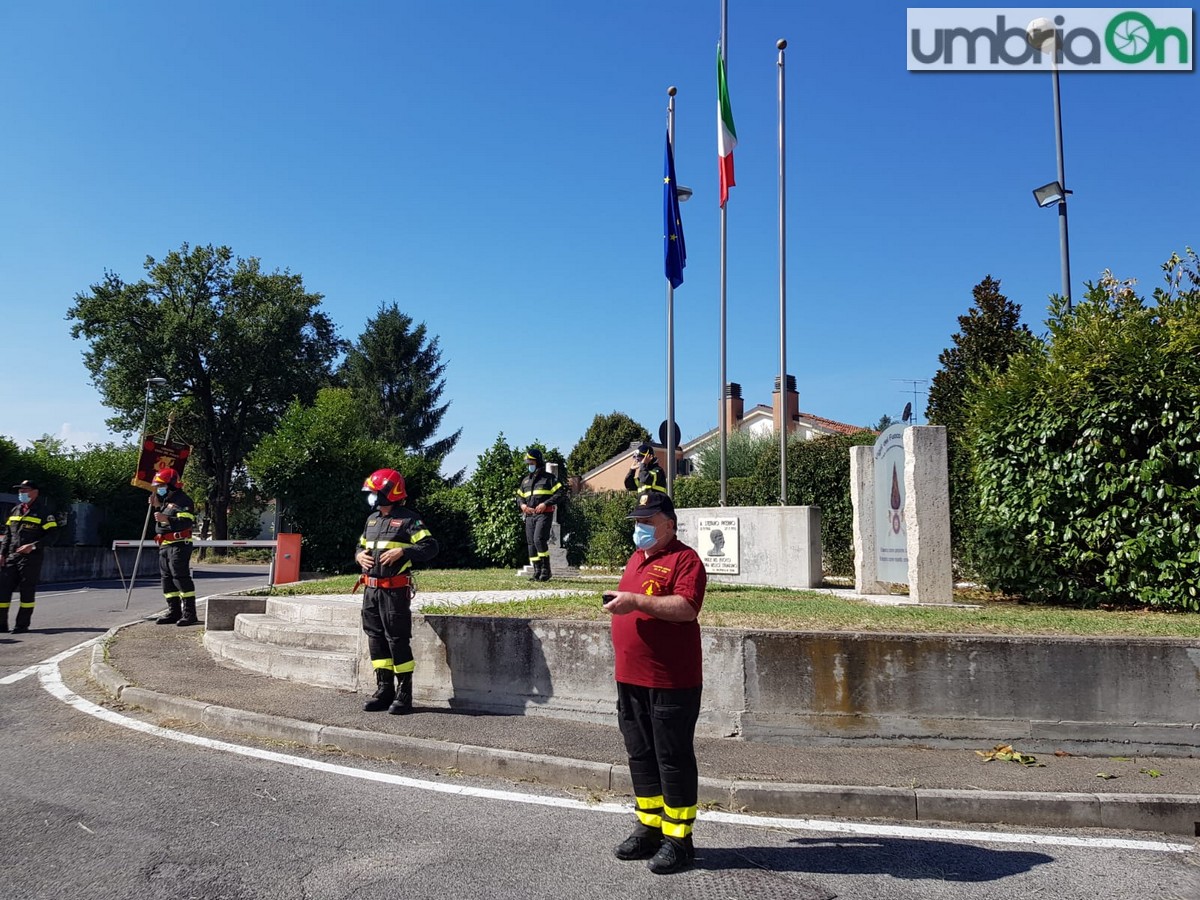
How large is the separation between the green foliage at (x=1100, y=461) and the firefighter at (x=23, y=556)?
42.5 feet

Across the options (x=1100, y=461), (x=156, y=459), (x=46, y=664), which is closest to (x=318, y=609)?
(x=46, y=664)

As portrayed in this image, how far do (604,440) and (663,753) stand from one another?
5956 cm

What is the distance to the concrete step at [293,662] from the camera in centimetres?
793

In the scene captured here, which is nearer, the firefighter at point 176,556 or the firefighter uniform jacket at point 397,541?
the firefighter uniform jacket at point 397,541

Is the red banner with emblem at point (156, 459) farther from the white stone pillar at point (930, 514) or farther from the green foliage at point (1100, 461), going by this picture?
the green foliage at point (1100, 461)

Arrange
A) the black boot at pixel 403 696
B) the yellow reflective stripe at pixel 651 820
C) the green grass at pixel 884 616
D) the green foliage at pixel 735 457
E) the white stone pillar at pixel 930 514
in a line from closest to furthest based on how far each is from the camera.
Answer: the yellow reflective stripe at pixel 651 820 < the green grass at pixel 884 616 < the black boot at pixel 403 696 < the white stone pillar at pixel 930 514 < the green foliage at pixel 735 457

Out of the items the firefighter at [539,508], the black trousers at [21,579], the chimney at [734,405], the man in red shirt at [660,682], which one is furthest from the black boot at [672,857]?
the chimney at [734,405]

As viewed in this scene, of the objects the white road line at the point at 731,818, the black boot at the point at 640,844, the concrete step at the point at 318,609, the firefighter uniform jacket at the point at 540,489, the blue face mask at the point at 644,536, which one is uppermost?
the firefighter uniform jacket at the point at 540,489

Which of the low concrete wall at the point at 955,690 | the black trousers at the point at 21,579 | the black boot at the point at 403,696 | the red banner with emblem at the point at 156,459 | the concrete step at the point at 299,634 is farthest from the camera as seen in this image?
the red banner with emblem at the point at 156,459

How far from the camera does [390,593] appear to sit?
7020 millimetres

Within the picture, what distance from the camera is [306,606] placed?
941 cm

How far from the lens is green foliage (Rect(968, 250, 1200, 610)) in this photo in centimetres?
890

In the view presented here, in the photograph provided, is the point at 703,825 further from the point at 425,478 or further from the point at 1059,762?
the point at 425,478

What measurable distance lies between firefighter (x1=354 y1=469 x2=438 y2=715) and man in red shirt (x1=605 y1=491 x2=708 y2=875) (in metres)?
3.14
